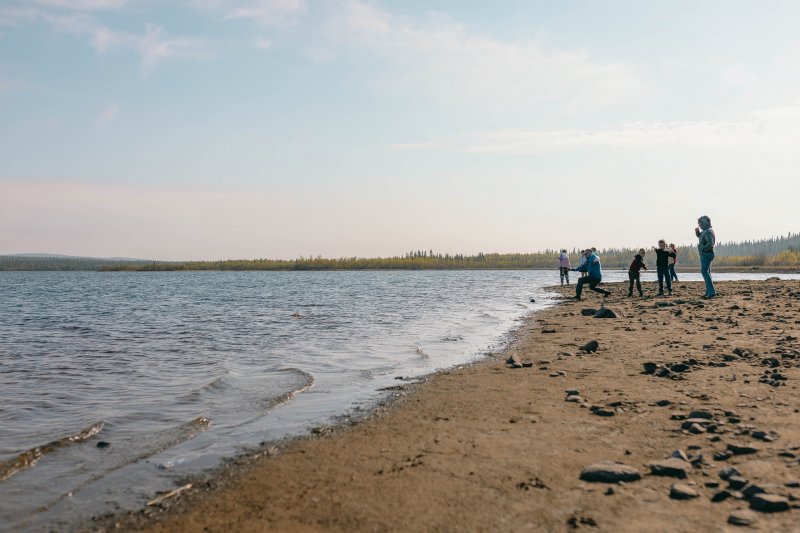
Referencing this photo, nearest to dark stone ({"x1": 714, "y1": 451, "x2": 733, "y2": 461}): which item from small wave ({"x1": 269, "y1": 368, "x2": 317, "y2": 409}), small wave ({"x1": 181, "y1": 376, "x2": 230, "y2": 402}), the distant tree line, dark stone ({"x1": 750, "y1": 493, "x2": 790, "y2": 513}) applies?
dark stone ({"x1": 750, "y1": 493, "x2": 790, "y2": 513})

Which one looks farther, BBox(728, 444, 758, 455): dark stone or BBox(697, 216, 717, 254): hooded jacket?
BBox(697, 216, 717, 254): hooded jacket

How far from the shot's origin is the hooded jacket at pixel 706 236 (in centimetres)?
2095

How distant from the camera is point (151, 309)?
29.0 m

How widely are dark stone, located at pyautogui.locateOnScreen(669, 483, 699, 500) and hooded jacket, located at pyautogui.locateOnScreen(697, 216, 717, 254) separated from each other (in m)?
18.8

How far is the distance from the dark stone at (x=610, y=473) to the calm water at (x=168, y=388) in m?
3.65

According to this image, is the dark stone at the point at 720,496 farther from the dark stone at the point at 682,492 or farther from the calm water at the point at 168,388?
the calm water at the point at 168,388

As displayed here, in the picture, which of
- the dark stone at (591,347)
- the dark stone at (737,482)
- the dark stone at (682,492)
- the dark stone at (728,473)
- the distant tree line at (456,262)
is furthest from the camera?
the distant tree line at (456,262)

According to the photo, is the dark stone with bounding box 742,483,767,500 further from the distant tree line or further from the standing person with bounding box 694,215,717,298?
the distant tree line

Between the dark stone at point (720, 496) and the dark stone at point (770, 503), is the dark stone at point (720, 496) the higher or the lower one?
the lower one

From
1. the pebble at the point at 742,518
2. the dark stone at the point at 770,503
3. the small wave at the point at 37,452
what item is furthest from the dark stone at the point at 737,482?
the small wave at the point at 37,452

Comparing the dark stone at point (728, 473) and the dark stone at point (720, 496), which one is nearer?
the dark stone at point (720, 496)

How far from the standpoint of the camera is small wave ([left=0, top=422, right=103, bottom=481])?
608cm

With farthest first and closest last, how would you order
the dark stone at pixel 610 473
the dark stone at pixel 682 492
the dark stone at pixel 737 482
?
the dark stone at pixel 610 473 → the dark stone at pixel 737 482 → the dark stone at pixel 682 492

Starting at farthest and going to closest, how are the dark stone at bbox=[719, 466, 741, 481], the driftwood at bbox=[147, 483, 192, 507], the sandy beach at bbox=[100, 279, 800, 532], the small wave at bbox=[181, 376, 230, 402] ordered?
1. the small wave at bbox=[181, 376, 230, 402]
2. the driftwood at bbox=[147, 483, 192, 507]
3. the dark stone at bbox=[719, 466, 741, 481]
4. the sandy beach at bbox=[100, 279, 800, 532]
